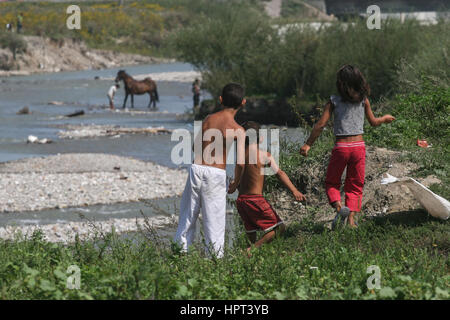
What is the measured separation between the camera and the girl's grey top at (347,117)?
756cm

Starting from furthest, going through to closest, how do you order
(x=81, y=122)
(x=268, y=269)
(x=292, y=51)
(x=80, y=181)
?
(x=292, y=51), (x=81, y=122), (x=80, y=181), (x=268, y=269)

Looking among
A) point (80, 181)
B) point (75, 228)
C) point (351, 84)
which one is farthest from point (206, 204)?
point (80, 181)

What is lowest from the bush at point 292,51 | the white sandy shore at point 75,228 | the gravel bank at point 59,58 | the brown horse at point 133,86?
the gravel bank at point 59,58

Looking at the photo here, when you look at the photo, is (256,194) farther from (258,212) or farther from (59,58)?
(59,58)

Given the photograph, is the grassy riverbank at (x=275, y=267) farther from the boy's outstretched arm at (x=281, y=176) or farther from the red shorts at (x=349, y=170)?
the boy's outstretched arm at (x=281, y=176)

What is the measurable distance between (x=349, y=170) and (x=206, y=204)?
1631mm

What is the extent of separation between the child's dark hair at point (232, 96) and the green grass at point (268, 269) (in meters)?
1.28

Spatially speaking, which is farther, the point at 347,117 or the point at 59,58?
the point at 59,58

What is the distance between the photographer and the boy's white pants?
6.84 m

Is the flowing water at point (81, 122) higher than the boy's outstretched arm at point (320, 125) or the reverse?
the reverse

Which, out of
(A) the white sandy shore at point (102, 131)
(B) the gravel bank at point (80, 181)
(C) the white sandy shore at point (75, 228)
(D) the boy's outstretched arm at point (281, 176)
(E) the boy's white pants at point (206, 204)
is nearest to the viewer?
(E) the boy's white pants at point (206, 204)

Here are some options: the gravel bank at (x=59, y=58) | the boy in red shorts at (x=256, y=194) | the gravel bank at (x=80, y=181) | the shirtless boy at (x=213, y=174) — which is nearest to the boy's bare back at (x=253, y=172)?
the boy in red shorts at (x=256, y=194)

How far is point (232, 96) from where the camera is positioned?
6906 mm

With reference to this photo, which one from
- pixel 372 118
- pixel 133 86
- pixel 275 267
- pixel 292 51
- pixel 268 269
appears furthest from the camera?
pixel 133 86
